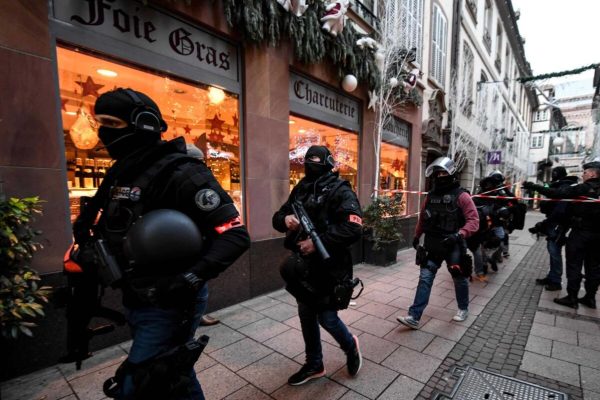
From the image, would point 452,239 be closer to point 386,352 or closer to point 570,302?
point 386,352

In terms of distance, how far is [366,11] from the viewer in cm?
677

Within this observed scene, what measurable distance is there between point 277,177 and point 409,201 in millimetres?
5797

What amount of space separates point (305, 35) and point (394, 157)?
16.3ft

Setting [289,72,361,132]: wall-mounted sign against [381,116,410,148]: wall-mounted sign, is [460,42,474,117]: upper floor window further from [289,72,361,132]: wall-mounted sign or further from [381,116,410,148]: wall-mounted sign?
[289,72,361,132]: wall-mounted sign

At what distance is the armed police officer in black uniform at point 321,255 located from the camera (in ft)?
7.46

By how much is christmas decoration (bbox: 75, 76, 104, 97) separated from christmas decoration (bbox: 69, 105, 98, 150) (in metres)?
0.16

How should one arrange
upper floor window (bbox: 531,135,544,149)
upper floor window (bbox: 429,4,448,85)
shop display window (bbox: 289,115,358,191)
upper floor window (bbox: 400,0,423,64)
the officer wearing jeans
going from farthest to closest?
upper floor window (bbox: 531,135,544,149)
upper floor window (bbox: 429,4,448,85)
upper floor window (bbox: 400,0,423,64)
shop display window (bbox: 289,115,358,191)
the officer wearing jeans

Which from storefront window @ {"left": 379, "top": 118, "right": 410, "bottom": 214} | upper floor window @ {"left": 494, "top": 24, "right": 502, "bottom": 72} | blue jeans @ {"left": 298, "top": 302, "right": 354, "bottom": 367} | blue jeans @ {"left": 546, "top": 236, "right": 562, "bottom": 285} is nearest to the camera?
blue jeans @ {"left": 298, "top": 302, "right": 354, "bottom": 367}

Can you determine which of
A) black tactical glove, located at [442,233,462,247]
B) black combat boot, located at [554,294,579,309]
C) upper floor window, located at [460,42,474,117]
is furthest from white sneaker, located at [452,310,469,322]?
upper floor window, located at [460,42,474,117]

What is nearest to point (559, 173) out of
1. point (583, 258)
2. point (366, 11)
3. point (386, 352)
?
point (583, 258)

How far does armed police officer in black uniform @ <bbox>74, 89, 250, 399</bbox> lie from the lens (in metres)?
1.35

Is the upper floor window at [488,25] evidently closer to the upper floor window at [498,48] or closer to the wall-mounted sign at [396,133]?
the upper floor window at [498,48]

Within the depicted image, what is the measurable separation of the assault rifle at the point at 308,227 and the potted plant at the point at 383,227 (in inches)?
165

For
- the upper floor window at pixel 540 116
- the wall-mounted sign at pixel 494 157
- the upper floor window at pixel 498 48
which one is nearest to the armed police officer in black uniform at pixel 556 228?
the wall-mounted sign at pixel 494 157
